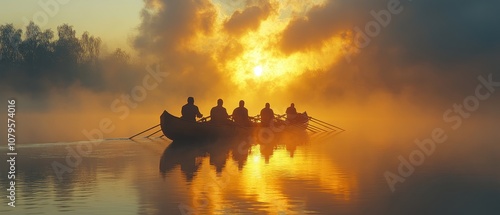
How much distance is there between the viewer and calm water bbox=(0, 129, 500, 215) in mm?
15766

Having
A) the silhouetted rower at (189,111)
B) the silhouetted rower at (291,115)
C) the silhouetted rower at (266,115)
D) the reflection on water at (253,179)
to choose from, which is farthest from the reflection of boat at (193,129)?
the silhouetted rower at (291,115)

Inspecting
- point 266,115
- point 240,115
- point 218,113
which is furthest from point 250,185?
point 266,115

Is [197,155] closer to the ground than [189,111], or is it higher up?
closer to the ground

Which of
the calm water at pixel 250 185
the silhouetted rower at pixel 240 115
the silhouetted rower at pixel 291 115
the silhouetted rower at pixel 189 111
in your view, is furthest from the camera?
the silhouetted rower at pixel 291 115

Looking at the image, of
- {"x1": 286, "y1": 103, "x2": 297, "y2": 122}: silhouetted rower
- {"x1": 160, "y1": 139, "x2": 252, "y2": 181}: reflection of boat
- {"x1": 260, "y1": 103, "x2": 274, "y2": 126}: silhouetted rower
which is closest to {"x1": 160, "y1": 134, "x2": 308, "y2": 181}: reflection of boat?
{"x1": 160, "y1": 139, "x2": 252, "y2": 181}: reflection of boat

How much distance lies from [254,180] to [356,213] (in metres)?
6.57

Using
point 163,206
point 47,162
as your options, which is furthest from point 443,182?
point 47,162

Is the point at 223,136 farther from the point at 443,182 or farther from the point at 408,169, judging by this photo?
the point at 443,182

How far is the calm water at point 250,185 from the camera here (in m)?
15.8

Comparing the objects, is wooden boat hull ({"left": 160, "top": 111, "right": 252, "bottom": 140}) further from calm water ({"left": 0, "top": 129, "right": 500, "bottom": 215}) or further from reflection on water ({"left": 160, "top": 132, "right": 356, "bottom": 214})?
calm water ({"left": 0, "top": 129, "right": 500, "bottom": 215})

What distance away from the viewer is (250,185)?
19.8 m

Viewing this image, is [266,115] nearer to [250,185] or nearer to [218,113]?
[218,113]

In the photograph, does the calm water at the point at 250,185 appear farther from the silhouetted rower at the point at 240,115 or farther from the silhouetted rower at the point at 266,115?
the silhouetted rower at the point at 266,115

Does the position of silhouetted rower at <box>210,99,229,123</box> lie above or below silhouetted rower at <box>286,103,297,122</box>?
below
